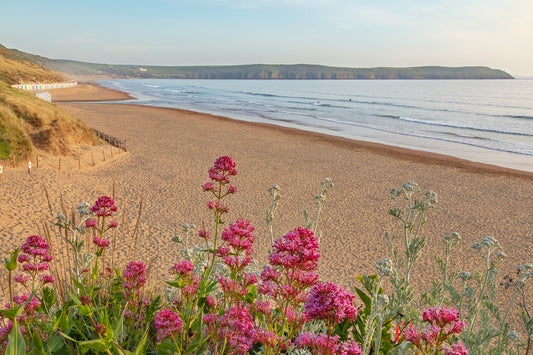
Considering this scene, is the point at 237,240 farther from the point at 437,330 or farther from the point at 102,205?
the point at 102,205

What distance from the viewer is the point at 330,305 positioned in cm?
155

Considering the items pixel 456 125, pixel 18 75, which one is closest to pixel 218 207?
pixel 456 125

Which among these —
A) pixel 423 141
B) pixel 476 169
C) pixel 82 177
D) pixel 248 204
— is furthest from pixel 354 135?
pixel 82 177

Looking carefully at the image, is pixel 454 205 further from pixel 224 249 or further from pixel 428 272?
pixel 224 249

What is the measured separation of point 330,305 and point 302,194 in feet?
36.7

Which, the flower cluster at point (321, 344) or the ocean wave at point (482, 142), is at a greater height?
the flower cluster at point (321, 344)

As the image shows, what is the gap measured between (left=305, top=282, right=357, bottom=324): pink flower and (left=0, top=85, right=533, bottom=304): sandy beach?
5.79 meters

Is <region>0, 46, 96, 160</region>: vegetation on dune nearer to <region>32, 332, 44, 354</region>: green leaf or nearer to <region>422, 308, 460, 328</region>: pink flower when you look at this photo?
<region>32, 332, 44, 354</region>: green leaf

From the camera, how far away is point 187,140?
21312mm

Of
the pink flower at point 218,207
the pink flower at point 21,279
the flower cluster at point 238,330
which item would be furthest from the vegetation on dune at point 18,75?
the flower cluster at point 238,330

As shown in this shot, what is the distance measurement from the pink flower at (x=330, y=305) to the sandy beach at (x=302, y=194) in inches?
228

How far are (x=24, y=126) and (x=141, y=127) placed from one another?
11159 mm

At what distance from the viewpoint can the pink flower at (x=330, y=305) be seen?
5.07ft

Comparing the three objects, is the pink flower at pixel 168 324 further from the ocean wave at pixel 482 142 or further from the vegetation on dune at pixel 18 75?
the vegetation on dune at pixel 18 75
